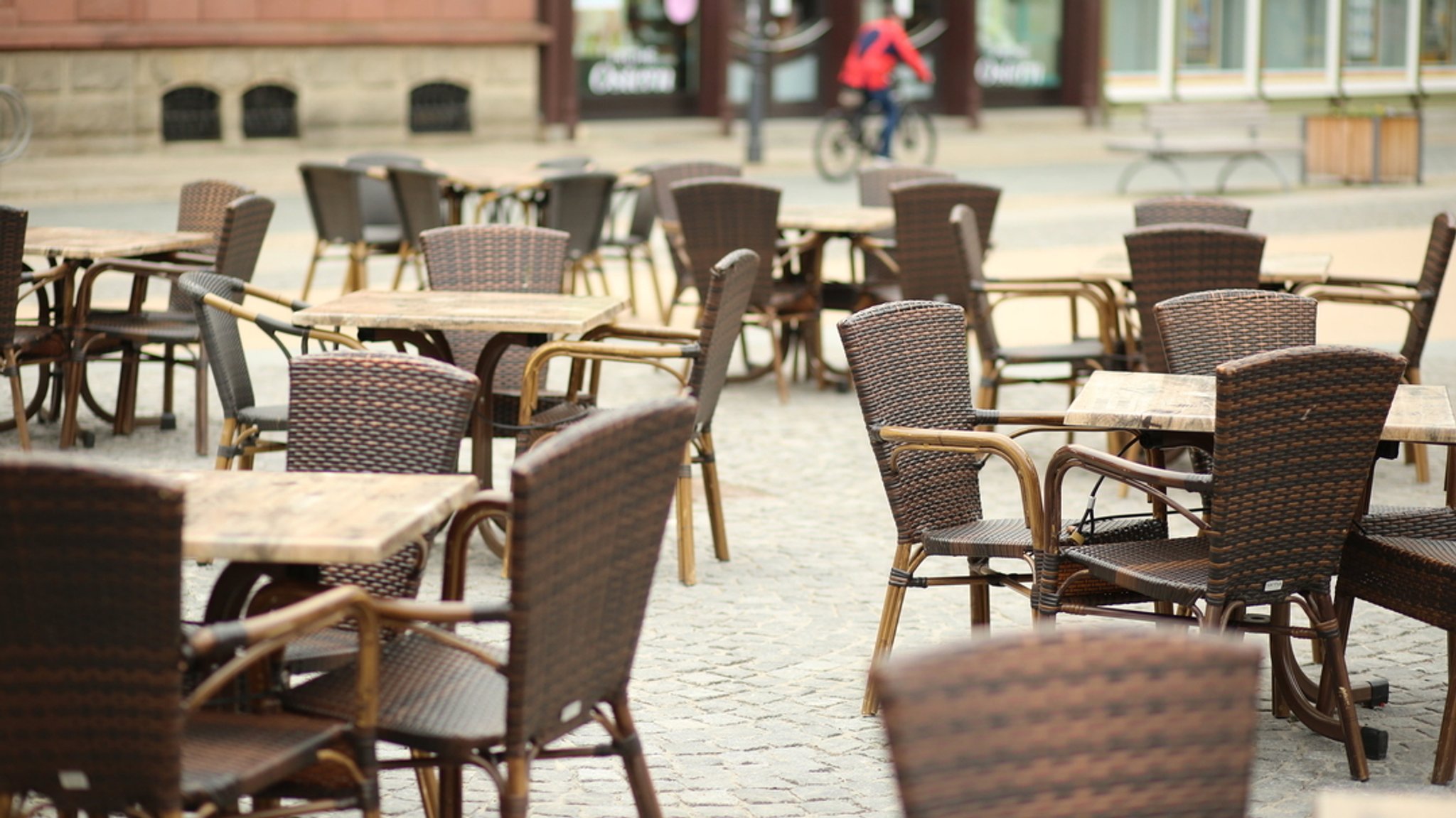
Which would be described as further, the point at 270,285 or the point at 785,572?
the point at 270,285

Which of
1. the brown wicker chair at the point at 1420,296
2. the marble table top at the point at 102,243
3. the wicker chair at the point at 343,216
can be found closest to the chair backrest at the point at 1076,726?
the brown wicker chair at the point at 1420,296

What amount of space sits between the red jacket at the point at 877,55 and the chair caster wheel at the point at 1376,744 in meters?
14.7

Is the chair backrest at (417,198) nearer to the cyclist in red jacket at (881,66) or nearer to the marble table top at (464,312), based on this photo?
the marble table top at (464,312)

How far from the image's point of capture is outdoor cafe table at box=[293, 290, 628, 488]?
18.5 ft

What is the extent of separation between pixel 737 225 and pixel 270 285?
4.42 meters

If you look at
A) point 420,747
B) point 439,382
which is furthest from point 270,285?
point 420,747

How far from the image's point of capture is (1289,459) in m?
3.89

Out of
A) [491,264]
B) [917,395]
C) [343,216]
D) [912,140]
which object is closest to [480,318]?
[491,264]

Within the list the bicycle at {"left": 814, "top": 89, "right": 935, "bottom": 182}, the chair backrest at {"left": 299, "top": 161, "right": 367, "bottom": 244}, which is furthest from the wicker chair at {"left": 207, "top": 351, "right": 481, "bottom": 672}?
the bicycle at {"left": 814, "top": 89, "right": 935, "bottom": 182}

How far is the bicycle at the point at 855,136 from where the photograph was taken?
1923 centimetres

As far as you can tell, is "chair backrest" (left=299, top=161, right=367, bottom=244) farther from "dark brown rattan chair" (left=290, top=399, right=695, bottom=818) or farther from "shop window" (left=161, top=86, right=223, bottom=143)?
"shop window" (left=161, top=86, right=223, bottom=143)

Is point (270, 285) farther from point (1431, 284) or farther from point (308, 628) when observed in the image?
point (308, 628)

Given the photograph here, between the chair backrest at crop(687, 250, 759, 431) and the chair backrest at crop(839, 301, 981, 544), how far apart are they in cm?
82

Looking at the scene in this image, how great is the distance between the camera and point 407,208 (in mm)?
10320
